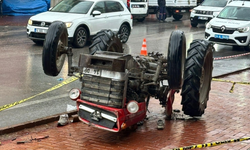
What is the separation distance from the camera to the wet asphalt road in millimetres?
8781

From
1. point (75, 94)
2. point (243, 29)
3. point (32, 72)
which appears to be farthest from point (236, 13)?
point (75, 94)

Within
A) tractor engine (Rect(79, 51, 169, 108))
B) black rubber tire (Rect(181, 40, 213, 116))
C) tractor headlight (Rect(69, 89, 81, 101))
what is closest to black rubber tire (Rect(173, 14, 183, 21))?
black rubber tire (Rect(181, 40, 213, 116))

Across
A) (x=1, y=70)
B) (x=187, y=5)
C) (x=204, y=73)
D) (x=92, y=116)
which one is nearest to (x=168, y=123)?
(x=204, y=73)

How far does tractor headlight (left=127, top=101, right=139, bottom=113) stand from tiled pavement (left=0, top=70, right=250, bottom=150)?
0.56 metres

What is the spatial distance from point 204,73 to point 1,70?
6.15 meters

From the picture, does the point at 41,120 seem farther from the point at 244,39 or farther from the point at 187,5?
the point at 187,5

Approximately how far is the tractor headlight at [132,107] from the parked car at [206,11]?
2050 cm

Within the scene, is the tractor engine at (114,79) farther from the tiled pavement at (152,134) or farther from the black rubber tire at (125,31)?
the black rubber tire at (125,31)

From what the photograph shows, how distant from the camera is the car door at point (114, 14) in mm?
Result: 18370

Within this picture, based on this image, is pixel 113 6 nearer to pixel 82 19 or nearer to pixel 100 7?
pixel 100 7

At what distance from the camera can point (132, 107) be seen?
6.66 m

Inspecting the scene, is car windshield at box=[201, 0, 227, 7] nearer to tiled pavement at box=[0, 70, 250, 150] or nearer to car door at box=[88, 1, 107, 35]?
car door at box=[88, 1, 107, 35]

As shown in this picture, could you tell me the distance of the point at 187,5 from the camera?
32375 mm

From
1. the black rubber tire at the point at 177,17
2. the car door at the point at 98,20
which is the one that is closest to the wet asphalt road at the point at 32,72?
the car door at the point at 98,20
